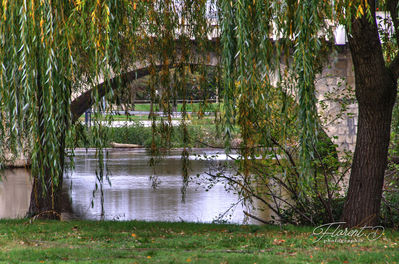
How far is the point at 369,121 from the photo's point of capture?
226 inches

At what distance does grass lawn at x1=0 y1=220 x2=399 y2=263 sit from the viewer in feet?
14.7

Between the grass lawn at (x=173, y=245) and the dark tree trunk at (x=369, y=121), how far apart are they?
0.45 m

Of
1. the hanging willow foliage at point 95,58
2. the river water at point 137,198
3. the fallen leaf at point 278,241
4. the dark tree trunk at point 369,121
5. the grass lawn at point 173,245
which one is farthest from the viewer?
the river water at point 137,198

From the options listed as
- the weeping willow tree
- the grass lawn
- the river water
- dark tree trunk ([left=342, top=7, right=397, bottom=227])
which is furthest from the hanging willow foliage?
the river water

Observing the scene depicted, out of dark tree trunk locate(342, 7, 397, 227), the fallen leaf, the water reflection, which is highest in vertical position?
dark tree trunk locate(342, 7, 397, 227)

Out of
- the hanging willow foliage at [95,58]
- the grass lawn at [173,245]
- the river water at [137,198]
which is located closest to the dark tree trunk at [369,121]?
the grass lawn at [173,245]

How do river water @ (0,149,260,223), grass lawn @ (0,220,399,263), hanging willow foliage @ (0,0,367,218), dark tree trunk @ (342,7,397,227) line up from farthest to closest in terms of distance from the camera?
river water @ (0,149,260,223)
dark tree trunk @ (342,7,397,227)
grass lawn @ (0,220,399,263)
hanging willow foliage @ (0,0,367,218)

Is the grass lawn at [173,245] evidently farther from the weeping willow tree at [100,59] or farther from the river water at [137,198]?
the weeping willow tree at [100,59]

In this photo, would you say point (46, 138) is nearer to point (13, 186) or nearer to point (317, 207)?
point (317, 207)

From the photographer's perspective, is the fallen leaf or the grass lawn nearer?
the grass lawn

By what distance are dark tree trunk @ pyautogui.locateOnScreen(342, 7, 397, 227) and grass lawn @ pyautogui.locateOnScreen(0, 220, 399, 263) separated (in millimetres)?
454

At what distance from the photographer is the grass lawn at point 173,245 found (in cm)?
448

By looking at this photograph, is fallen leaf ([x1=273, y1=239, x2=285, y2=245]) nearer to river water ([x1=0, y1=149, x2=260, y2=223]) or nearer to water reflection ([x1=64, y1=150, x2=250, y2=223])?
water reflection ([x1=64, y1=150, x2=250, y2=223])

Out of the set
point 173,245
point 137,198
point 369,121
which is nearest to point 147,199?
point 137,198
